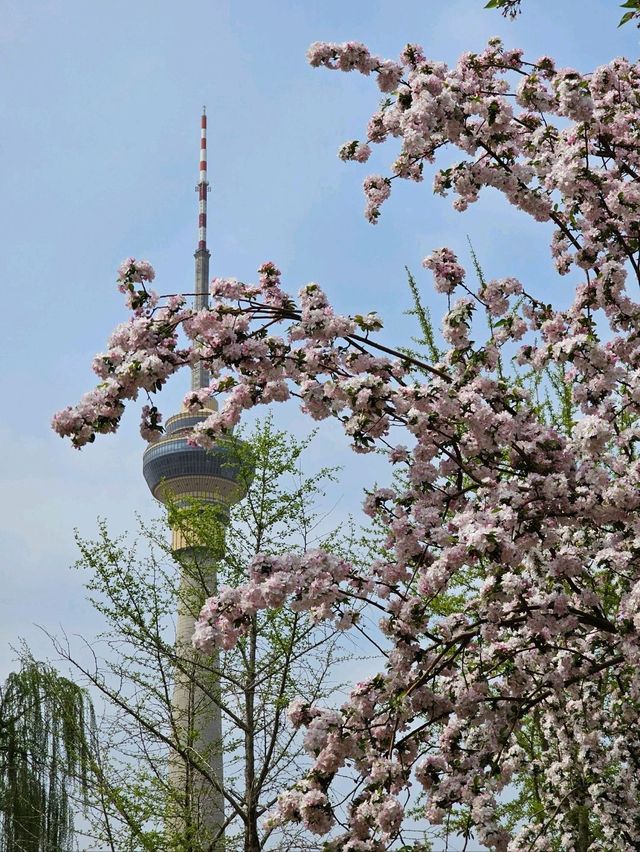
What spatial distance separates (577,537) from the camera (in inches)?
297

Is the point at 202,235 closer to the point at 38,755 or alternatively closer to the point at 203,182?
the point at 203,182

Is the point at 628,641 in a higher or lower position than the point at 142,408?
lower

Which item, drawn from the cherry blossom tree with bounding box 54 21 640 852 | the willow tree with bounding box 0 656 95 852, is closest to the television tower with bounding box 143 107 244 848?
the willow tree with bounding box 0 656 95 852

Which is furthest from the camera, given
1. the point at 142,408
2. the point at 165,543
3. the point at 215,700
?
the point at 165,543

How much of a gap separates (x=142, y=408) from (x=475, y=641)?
120 inches

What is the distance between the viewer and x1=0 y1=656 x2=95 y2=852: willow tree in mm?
16594

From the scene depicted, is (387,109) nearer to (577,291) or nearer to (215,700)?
(577,291)

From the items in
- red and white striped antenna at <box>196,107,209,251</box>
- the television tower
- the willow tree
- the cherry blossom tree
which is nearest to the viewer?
the cherry blossom tree

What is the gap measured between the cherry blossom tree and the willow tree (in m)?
9.21

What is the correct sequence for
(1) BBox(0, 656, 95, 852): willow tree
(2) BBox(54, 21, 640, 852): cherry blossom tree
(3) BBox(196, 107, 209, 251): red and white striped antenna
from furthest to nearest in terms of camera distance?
(3) BBox(196, 107, 209, 251): red and white striped antenna → (1) BBox(0, 656, 95, 852): willow tree → (2) BBox(54, 21, 640, 852): cherry blossom tree

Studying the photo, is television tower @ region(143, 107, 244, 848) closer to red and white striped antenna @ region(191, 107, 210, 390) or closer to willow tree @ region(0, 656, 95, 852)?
willow tree @ region(0, 656, 95, 852)

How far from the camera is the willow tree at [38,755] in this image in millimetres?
16594

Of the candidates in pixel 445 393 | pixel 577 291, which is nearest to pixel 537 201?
pixel 577 291

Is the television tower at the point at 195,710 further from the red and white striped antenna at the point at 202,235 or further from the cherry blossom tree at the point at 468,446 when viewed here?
the red and white striped antenna at the point at 202,235
